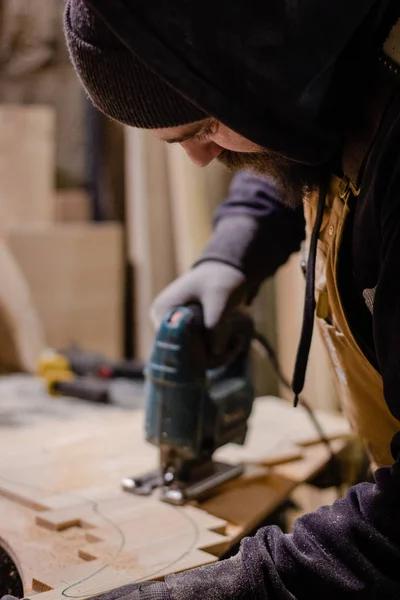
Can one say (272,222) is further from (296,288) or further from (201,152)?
(296,288)

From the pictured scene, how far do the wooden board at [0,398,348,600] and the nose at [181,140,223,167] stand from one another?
779 millimetres

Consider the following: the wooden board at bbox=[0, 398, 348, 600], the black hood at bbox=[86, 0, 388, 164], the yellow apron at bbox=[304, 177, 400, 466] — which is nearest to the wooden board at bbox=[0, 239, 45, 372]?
the wooden board at bbox=[0, 398, 348, 600]

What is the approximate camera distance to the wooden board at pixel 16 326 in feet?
11.7

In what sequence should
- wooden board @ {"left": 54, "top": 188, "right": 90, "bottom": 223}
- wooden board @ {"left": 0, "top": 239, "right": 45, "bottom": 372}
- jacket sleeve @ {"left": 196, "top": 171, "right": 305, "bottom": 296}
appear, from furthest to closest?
wooden board @ {"left": 54, "top": 188, "right": 90, "bottom": 223}
wooden board @ {"left": 0, "top": 239, "right": 45, "bottom": 372}
jacket sleeve @ {"left": 196, "top": 171, "right": 305, "bottom": 296}

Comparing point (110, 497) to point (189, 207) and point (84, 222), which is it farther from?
point (84, 222)

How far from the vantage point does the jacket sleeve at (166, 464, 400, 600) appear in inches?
39.2

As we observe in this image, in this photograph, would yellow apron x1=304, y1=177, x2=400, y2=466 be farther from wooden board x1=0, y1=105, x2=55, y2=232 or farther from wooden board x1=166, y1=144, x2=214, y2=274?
wooden board x1=0, y1=105, x2=55, y2=232

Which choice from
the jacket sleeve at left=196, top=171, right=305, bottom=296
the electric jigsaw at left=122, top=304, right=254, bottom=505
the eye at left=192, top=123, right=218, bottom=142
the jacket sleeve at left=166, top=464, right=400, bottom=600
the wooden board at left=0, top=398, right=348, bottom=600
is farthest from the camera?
the jacket sleeve at left=196, top=171, right=305, bottom=296

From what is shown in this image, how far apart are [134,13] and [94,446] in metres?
1.48

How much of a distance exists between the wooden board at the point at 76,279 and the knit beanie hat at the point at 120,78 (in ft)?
9.14

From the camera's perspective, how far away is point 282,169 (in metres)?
1.28

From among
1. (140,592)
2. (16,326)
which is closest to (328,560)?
(140,592)

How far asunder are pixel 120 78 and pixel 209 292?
77cm

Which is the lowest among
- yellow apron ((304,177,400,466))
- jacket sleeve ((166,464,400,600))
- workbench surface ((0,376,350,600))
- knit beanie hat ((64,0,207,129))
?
workbench surface ((0,376,350,600))
